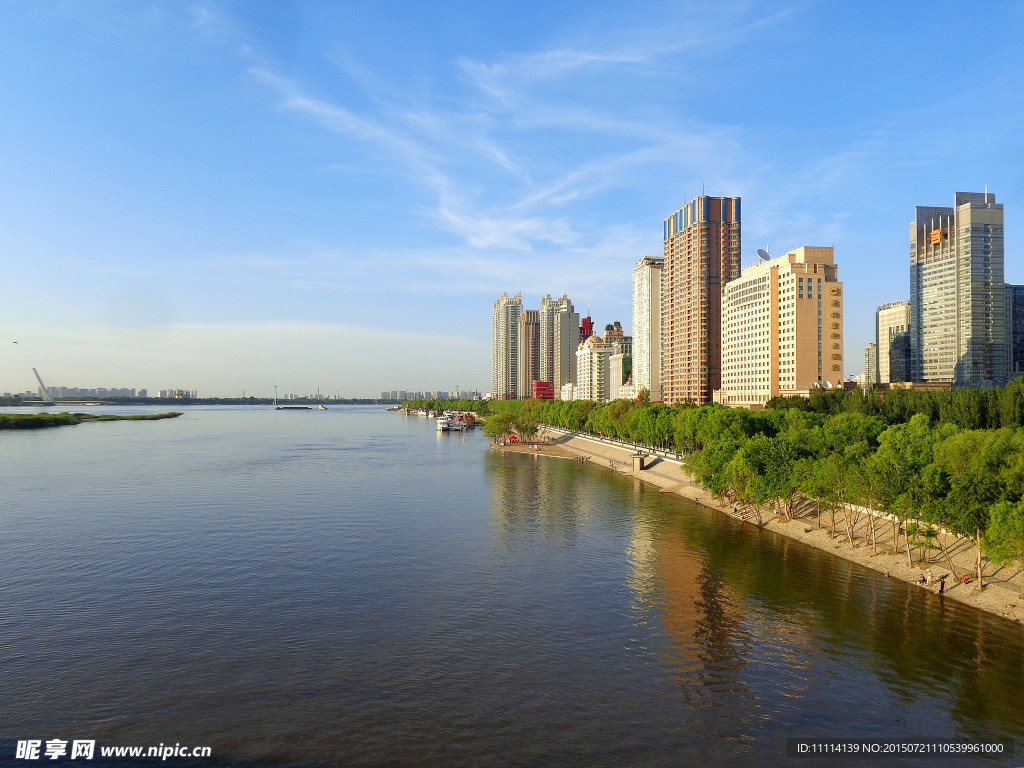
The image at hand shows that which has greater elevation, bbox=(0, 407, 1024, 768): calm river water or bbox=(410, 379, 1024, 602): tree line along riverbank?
bbox=(410, 379, 1024, 602): tree line along riverbank

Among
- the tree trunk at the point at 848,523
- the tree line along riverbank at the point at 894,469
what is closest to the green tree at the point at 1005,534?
the tree line along riverbank at the point at 894,469

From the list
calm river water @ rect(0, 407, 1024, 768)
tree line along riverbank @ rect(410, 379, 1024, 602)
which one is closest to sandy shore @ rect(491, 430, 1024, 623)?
tree line along riverbank @ rect(410, 379, 1024, 602)

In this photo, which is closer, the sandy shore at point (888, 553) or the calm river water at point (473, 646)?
the calm river water at point (473, 646)

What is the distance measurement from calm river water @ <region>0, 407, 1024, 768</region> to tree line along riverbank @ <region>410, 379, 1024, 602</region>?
6161mm

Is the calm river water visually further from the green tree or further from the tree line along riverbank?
the tree line along riverbank

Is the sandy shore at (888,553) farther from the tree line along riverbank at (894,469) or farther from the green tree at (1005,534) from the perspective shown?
the green tree at (1005,534)

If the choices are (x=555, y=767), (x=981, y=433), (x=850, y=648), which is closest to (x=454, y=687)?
(x=555, y=767)

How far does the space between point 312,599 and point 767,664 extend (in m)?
33.7

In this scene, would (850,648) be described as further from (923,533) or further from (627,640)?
(923,533)

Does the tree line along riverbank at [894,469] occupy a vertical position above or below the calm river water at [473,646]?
above

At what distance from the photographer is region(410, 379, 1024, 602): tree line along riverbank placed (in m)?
51.2

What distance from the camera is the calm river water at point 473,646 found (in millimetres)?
32219

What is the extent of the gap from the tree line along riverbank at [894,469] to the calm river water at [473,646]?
243 inches

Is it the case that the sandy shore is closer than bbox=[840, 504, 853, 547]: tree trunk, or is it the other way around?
the sandy shore
